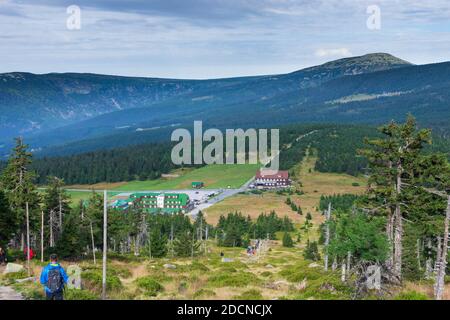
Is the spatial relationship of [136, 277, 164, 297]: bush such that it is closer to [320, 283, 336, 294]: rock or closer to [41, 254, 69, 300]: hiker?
[41, 254, 69, 300]: hiker

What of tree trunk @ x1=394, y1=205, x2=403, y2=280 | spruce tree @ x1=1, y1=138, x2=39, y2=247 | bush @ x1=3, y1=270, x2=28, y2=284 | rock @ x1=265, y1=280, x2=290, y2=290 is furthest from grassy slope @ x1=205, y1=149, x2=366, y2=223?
bush @ x1=3, y1=270, x2=28, y2=284

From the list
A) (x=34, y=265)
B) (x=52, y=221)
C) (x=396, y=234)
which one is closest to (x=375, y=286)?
(x=396, y=234)

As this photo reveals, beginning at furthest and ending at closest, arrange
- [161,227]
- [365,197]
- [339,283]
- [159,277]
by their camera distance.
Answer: [161,227] → [365,197] → [159,277] → [339,283]

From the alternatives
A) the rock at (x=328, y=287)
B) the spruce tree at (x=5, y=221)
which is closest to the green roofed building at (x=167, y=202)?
the spruce tree at (x=5, y=221)

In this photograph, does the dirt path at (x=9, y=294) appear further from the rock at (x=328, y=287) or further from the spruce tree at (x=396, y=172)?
the spruce tree at (x=396, y=172)

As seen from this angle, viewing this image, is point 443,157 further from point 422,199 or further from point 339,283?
point 339,283

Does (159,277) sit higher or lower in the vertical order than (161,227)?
higher

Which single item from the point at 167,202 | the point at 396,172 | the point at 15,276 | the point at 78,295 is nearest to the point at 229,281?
the point at 78,295

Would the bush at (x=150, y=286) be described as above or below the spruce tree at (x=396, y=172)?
below
